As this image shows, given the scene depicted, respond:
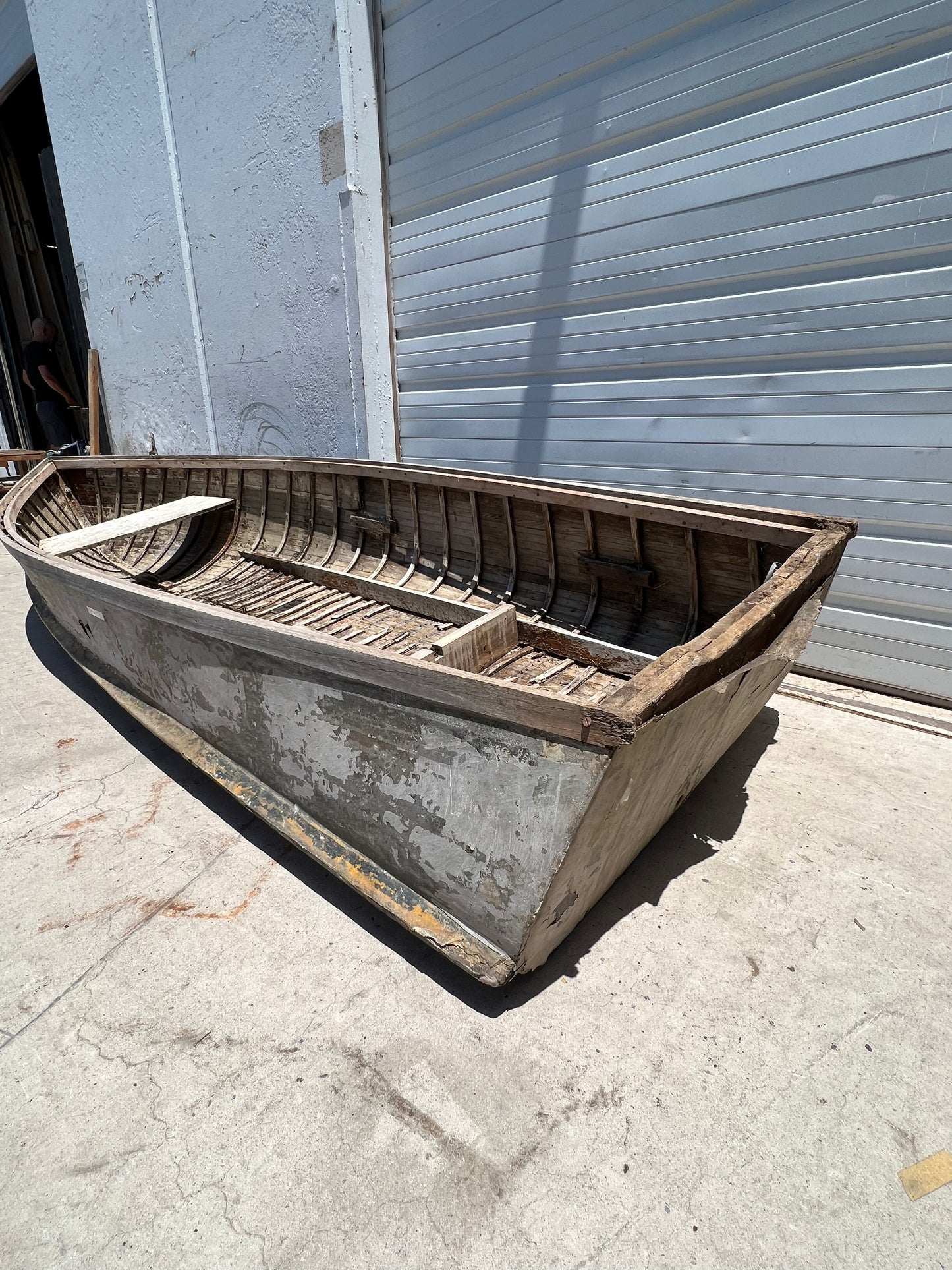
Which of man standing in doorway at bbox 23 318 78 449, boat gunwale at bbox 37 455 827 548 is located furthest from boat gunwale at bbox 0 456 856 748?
man standing in doorway at bbox 23 318 78 449

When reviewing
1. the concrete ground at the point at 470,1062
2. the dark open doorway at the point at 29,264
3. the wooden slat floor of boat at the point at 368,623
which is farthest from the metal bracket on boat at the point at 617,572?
the dark open doorway at the point at 29,264

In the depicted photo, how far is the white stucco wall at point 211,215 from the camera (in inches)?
212

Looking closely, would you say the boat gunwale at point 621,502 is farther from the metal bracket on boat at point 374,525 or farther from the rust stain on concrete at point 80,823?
the rust stain on concrete at point 80,823

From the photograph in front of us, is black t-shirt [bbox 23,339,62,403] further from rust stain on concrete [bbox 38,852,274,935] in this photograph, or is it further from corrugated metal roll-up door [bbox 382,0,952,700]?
rust stain on concrete [bbox 38,852,274,935]

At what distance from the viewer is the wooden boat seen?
1.53 m

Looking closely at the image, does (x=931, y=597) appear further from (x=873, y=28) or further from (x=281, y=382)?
(x=281, y=382)

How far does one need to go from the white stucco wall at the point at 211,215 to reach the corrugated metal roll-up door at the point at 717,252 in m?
1.00

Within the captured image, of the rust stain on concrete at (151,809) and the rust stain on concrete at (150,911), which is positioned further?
the rust stain on concrete at (151,809)

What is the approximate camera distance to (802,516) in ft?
8.92

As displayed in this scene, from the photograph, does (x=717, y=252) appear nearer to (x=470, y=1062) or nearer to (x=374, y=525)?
(x=374, y=525)

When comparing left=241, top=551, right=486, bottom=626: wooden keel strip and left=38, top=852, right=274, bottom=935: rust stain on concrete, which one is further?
left=241, top=551, right=486, bottom=626: wooden keel strip

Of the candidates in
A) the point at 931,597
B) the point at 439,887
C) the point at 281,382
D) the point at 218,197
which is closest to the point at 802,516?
the point at 931,597

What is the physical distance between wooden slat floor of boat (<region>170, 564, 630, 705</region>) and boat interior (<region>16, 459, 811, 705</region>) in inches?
0.5

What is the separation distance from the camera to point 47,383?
8.80 m
